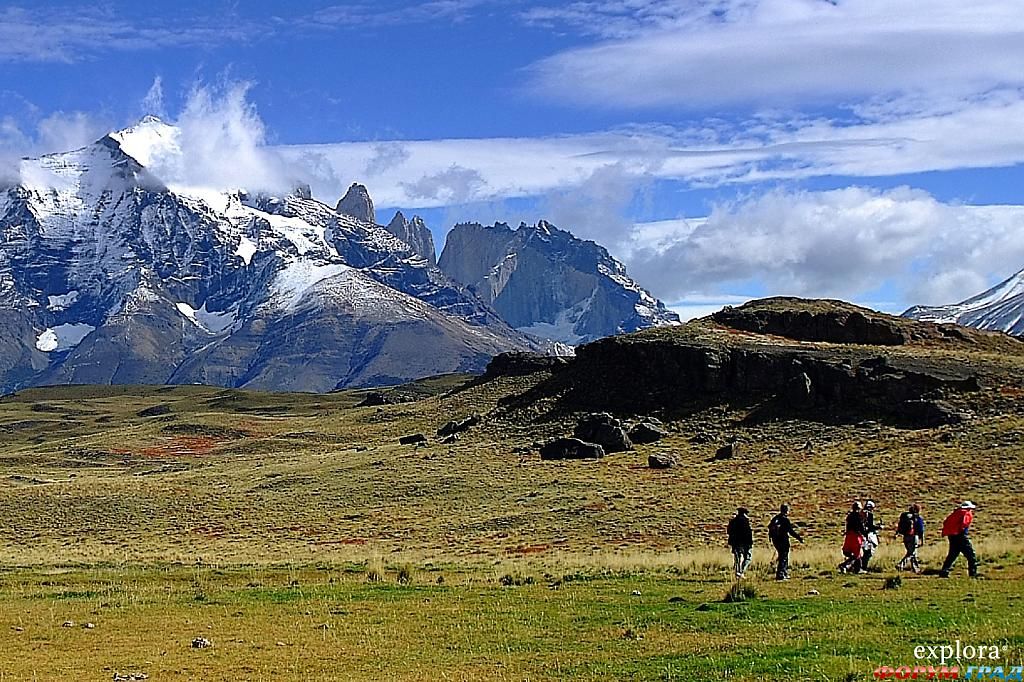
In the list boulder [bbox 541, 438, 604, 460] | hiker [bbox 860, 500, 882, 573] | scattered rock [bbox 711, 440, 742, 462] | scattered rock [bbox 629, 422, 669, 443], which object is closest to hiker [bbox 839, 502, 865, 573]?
hiker [bbox 860, 500, 882, 573]

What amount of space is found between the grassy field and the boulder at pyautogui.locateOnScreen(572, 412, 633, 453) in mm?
2872

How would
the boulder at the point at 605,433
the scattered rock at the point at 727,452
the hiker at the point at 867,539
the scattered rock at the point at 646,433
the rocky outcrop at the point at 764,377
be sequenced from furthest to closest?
the scattered rock at the point at 646,433 → the boulder at the point at 605,433 → the rocky outcrop at the point at 764,377 → the scattered rock at the point at 727,452 → the hiker at the point at 867,539

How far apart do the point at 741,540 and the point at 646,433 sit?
135 ft

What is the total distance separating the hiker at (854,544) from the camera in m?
31.1

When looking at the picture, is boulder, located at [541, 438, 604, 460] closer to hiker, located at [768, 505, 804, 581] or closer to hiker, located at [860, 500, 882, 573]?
hiker, located at [860, 500, 882, 573]

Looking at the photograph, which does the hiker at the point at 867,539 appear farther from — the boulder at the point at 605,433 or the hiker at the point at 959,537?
the boulder at the point at 605,433

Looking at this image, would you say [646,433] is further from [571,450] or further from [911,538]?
[911,538]

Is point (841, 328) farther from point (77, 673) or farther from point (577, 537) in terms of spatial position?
point (77, 673)

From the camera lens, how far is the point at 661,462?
64312 mm

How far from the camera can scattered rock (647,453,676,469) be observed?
6412 centimetres

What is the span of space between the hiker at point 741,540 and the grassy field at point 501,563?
0.78m

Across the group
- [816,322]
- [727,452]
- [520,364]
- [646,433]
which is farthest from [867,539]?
[520,364]

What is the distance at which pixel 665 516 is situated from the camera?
50.6 meters

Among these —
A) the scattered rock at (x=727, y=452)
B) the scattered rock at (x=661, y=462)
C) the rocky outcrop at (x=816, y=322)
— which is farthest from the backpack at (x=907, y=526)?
the rocky outcrop at (x=816, y=322)
